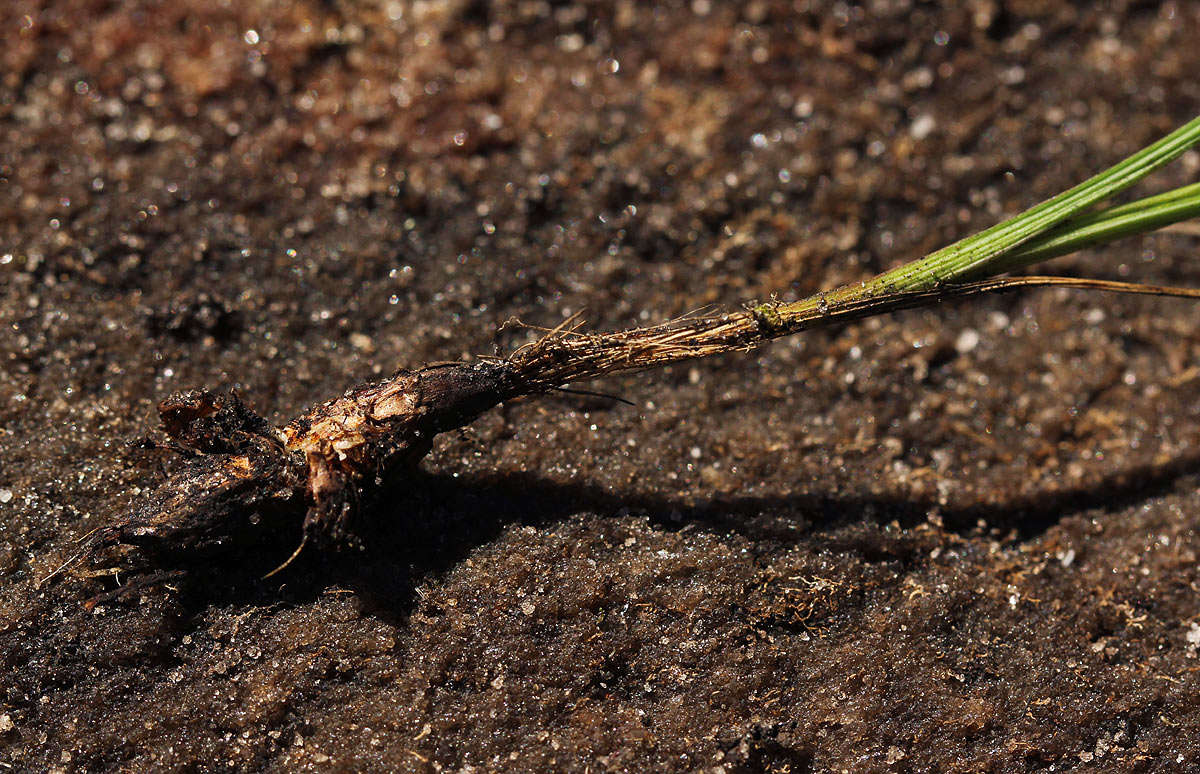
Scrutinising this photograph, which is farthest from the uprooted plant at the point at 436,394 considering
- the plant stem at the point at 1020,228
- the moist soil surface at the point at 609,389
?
the moist soil surface at the point at 609,389

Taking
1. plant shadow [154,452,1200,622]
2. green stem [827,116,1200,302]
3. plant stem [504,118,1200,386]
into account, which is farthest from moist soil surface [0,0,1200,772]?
green stem [827,116,1200,302]

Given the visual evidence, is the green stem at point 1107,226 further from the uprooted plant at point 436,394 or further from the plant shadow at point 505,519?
the plant shadow at point 505,519

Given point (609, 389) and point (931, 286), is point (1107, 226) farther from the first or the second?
point (609, 389)

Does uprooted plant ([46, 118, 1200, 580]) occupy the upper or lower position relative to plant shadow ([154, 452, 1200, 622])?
upper

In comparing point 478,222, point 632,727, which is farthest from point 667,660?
point 478,222

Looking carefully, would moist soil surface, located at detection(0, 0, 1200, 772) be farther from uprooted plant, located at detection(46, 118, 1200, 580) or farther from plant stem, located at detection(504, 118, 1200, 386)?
plant stem, located at detection(504, 118, 1200, 386)

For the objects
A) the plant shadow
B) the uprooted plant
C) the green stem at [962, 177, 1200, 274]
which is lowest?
the plant shadow

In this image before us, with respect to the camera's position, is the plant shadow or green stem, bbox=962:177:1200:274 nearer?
green stem, bbox=962:177:1200:274
